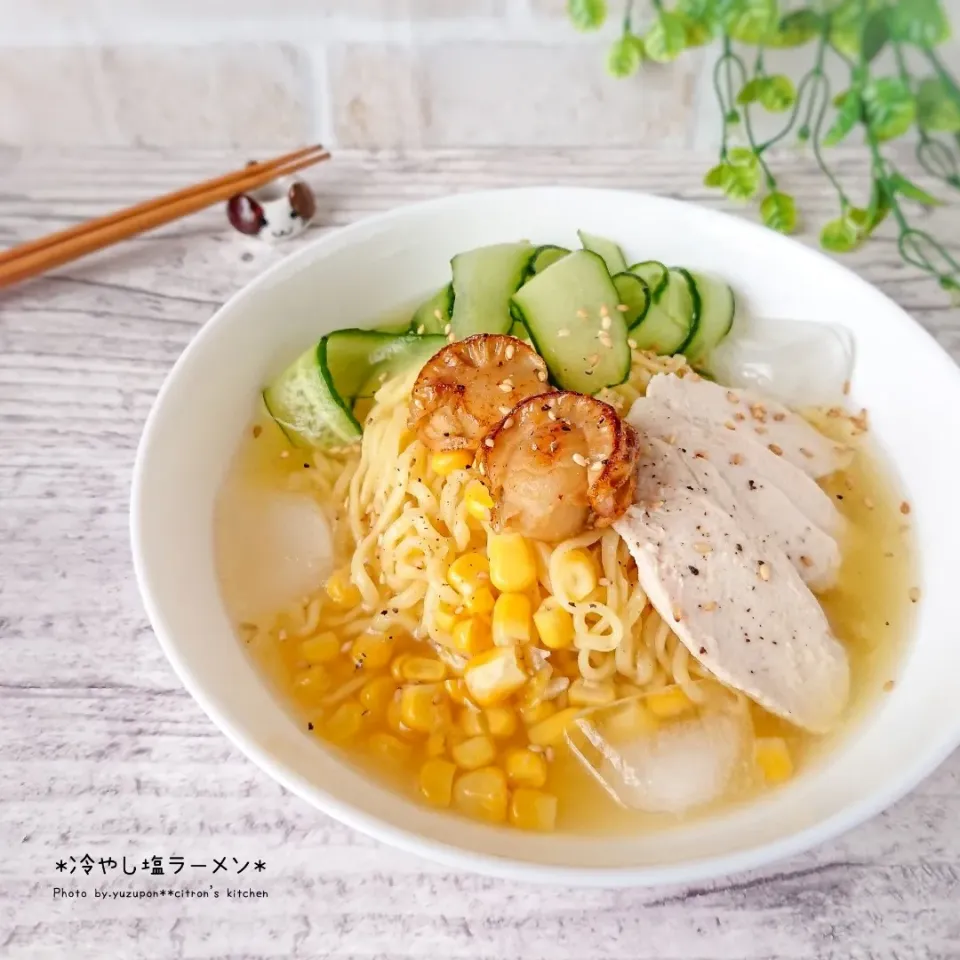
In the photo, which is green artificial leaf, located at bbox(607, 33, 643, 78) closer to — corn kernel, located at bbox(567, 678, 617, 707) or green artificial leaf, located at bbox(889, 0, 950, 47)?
green artificial leaf, located at bbox(889, 0, 950, 47)

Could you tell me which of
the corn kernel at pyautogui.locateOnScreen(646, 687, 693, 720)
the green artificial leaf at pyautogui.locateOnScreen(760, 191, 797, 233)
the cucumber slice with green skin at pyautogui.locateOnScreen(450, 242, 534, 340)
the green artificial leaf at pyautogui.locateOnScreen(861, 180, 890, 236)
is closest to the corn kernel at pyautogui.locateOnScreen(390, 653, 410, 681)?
the corn kernel at pyautogui.locateOnScreen(646, 687, 693, 720)

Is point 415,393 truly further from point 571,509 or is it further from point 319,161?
point 319,161

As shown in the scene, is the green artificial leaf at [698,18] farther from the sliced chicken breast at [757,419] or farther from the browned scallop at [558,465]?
the browned scallop at [558,465]

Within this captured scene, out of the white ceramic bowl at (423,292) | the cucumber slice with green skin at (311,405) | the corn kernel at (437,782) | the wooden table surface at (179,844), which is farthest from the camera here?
the cucumber slice with green skin at (311,405)

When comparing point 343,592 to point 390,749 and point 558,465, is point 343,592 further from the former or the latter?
point 558,465

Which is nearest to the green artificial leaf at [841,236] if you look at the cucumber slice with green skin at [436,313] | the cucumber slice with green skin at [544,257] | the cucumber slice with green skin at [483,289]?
the cucumber slice with green skin at [544,257]

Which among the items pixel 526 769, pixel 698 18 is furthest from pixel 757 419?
pixel 698 18

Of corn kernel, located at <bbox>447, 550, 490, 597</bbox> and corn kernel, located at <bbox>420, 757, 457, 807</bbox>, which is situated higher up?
corn kernel, located at <bbox>447, 550, 490, 597</bbox>
